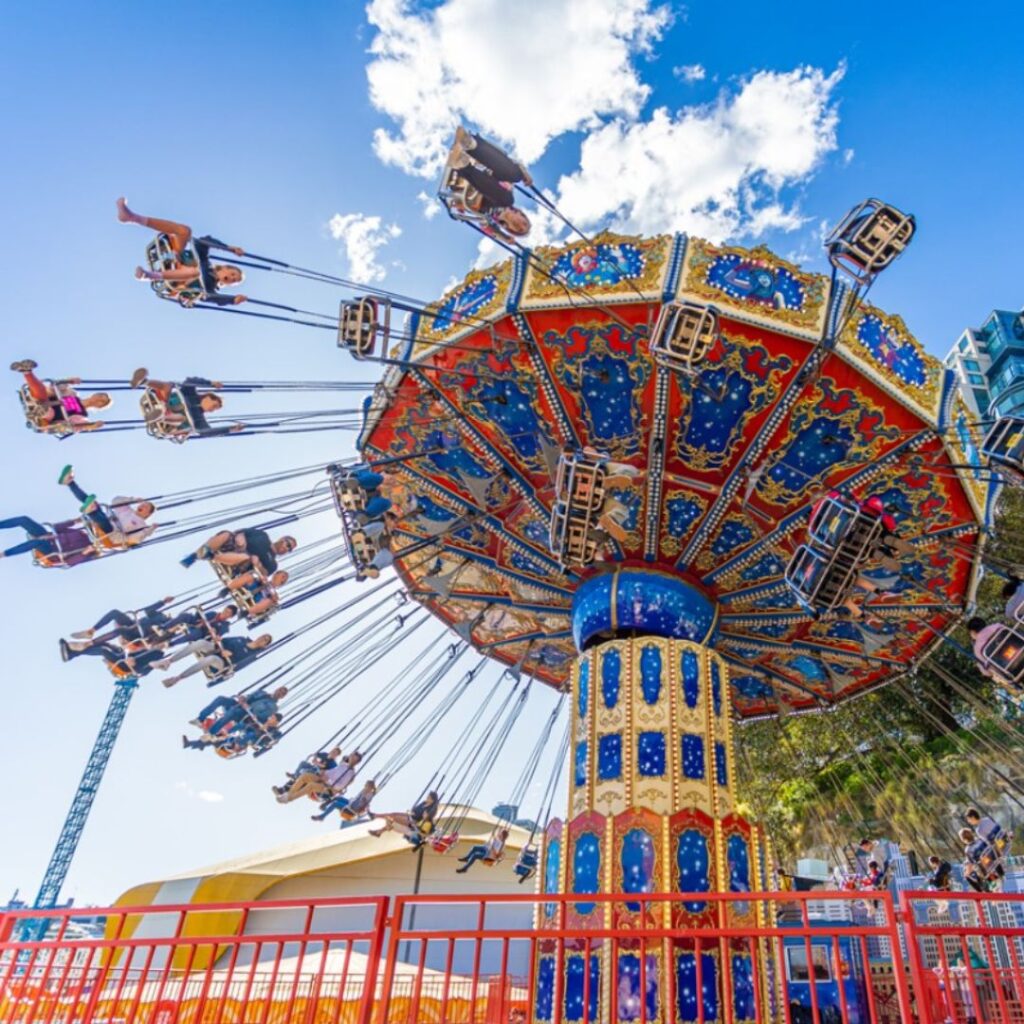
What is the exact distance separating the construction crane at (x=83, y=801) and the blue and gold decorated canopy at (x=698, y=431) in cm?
5149

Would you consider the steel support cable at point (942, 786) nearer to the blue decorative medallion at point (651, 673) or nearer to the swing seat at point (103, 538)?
the blue decorative medallion at point (651, 673)

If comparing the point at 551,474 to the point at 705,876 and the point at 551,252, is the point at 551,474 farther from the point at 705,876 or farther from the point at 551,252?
the point at 705,876

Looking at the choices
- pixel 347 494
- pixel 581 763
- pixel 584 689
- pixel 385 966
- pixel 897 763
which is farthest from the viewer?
pixel 897 763

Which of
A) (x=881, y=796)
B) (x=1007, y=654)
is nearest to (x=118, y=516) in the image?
(x=1007, y=654)

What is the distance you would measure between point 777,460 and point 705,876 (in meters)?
5.05

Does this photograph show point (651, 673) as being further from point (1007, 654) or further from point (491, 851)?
point (491, 851)

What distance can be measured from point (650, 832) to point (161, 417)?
736 centimetres

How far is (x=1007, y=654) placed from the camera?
9180mm

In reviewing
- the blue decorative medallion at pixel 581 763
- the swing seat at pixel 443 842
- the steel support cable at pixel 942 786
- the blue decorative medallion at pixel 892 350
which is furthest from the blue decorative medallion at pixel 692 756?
the steel support cable at pixel 942 786

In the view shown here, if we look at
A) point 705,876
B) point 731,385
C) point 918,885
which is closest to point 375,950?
point 705,876

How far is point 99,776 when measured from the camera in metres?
59.0

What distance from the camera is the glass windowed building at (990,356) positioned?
5762 cm

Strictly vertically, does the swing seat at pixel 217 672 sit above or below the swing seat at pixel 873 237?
below

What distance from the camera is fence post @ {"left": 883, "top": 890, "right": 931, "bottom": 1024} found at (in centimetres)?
371
